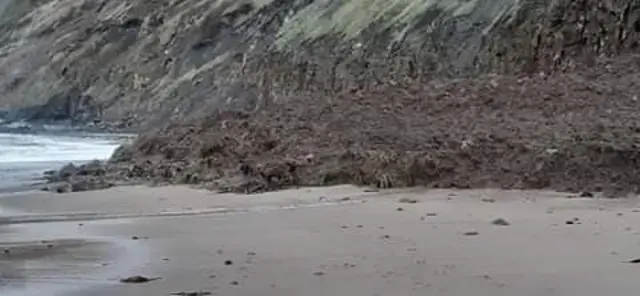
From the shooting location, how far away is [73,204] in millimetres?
12828

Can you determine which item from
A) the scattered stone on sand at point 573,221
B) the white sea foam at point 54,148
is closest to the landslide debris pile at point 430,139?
the scattered stone on sand at point 573,221

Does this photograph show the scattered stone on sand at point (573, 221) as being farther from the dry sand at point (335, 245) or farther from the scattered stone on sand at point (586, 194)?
the scattered stone on sand at point (586, 194)

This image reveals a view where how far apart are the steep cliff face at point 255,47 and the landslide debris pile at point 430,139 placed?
2.92 metres

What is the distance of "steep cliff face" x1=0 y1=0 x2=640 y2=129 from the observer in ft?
69.0

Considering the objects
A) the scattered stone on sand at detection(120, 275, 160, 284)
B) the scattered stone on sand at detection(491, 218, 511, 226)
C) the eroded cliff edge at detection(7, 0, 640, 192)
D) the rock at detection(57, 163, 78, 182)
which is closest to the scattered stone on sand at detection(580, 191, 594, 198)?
the eroded cliff edge at detection(7, 0, 640, 192)

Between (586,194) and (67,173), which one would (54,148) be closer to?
(67,173)

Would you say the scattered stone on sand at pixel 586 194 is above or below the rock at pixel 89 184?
below

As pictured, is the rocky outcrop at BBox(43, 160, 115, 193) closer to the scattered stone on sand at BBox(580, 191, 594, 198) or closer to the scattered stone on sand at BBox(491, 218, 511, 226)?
the scattered stone on sand at BBox(580, 191, 594, 198)

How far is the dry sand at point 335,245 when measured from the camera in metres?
6.57

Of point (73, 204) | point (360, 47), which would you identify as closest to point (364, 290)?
point (73, 204)

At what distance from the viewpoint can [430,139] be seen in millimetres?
13922

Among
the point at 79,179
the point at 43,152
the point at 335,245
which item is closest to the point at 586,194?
the point at 335,245

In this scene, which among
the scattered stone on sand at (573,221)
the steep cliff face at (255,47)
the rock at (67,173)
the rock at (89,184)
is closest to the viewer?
the scattered stone on sand at (573,221)

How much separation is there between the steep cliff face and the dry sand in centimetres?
946
